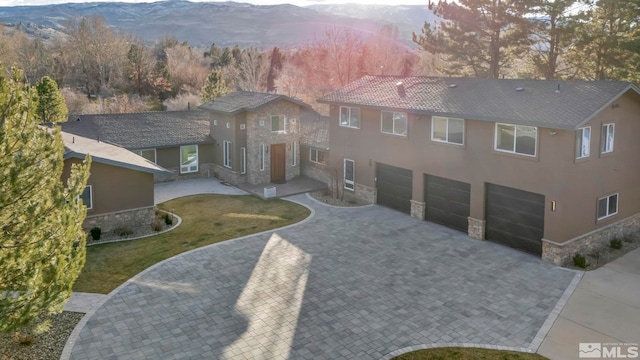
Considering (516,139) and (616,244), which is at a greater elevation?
(516,139)

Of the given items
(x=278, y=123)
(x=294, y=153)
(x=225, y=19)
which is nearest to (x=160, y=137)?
(x=278, y=123)

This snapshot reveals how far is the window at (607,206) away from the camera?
59.5 ft

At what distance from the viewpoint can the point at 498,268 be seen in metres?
16.5

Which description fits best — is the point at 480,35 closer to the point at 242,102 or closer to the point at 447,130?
the point at 447,130

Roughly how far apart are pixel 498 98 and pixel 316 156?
39.9 feet

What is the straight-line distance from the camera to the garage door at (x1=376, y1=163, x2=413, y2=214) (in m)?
22.6

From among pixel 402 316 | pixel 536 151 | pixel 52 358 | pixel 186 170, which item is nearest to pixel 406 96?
pixel 536 151

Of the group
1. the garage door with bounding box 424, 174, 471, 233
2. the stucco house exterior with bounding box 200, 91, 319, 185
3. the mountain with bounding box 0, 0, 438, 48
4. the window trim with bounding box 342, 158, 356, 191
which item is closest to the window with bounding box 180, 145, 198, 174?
the stucco house exterior with bounding box 200, 91, 319, 185

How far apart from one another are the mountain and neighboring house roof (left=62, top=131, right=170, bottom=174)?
117044 mm

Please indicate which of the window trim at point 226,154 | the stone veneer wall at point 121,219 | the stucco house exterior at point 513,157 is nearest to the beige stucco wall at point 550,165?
the stucco house exterior at point 513,157

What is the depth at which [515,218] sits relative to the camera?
18172 mm

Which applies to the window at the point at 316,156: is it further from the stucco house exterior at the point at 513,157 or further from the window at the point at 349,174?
the stucco house exterior at the point at 513,157

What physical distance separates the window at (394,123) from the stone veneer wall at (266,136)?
7233 mm

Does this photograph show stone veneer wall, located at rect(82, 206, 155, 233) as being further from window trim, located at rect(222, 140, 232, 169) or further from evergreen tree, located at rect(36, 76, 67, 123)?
evergreen tree, located at rect(36, 76, 67, 123)
